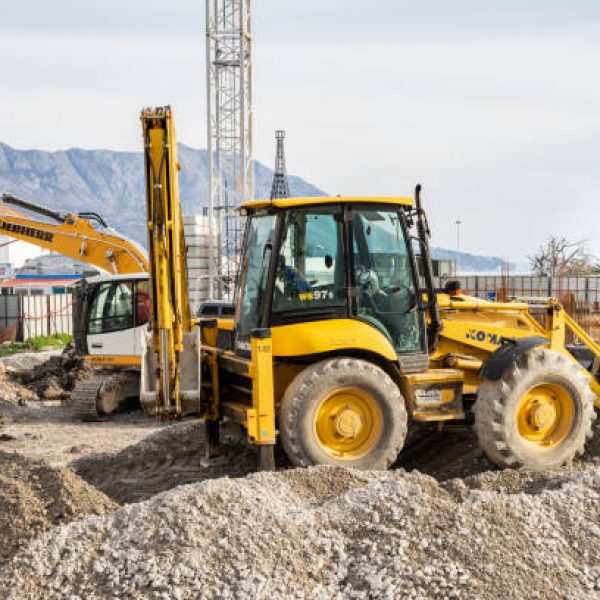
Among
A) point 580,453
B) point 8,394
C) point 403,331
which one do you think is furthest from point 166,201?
point 8,394

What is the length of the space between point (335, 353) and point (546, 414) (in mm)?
1966

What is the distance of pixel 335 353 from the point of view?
7.37m

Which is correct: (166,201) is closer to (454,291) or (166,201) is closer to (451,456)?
(454,291)

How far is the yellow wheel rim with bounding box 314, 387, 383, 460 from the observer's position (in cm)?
719

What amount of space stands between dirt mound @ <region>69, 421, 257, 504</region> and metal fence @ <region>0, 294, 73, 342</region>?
1644 centimetres

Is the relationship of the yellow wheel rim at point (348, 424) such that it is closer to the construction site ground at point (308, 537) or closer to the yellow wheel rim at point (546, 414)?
the construction site ground at point (308, 537)

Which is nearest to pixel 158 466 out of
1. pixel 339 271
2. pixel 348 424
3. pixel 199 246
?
pixel 348 424

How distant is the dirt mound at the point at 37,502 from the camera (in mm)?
5465

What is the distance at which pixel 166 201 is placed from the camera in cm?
737

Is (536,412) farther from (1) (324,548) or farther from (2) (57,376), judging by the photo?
(2) (57,376)

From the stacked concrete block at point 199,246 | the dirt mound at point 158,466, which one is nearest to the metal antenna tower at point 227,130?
the stacked concrete block at point 199,246

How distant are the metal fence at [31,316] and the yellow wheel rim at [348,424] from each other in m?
18.4

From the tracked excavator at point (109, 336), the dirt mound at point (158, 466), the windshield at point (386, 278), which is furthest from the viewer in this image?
the tracked excavator at point (109, 336)

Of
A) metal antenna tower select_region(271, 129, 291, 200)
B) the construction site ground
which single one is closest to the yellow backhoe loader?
the construction site ground
